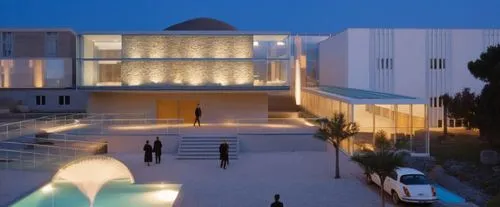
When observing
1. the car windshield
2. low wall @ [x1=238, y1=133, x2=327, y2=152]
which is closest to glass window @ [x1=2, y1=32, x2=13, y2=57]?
low wall @ [x1=238, y1=133, x2=327, y2=152]

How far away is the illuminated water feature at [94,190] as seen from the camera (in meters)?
16.5

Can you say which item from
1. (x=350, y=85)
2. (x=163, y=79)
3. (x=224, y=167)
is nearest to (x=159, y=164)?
(x=224, y=167)

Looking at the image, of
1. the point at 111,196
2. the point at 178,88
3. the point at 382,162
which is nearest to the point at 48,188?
the point at 111,196

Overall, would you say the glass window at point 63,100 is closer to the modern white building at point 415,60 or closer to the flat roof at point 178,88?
the flat roof at point 178,88

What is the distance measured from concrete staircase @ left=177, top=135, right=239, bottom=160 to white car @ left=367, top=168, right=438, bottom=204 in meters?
10.6

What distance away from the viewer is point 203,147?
27.2 meters

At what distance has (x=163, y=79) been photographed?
34.8 meters

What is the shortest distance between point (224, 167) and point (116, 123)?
45.6 feet

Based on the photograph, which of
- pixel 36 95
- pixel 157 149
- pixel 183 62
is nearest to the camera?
pixel 157 149

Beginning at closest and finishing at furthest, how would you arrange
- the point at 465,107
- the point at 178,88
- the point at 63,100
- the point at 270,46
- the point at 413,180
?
the point at 413,180
the point at 465,107
the point at 178,88
the point at 270,46
the point at 63,100

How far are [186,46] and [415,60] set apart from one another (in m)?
19.8

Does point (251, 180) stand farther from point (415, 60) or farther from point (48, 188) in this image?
point (415, 60)

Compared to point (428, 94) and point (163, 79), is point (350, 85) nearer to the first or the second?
point (428, 94)

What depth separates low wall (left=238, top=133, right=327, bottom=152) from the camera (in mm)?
28664
